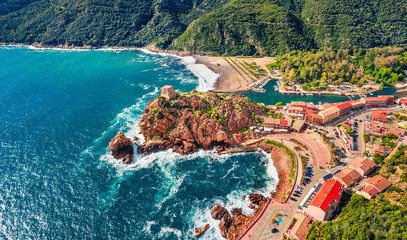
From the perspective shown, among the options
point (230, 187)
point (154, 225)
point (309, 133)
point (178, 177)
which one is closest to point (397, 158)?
point (309, 133)

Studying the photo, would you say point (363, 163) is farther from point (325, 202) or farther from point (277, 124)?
point (277, 124)

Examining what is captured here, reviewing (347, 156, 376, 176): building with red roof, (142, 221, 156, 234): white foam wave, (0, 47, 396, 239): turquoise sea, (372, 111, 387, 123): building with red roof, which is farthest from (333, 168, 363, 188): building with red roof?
(142, 221, 156, 234): white foam wave

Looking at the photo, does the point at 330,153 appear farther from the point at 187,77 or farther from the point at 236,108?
the point at 187,77

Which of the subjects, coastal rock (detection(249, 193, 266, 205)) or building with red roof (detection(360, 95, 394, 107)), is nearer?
coastal rock (detection(249, 193, 266, 205))

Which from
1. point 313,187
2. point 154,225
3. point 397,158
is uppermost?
point 397,158

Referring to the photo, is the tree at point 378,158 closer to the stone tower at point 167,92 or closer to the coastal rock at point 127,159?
the stone tower at point 167,92

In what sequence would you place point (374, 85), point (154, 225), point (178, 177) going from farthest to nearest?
point (374, 85) → point (178, 177) → point (154, 225)

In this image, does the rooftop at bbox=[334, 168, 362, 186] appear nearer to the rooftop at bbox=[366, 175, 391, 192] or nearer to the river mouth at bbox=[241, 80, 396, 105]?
the rooftop at bbox=[366, 175, 391, 192]
